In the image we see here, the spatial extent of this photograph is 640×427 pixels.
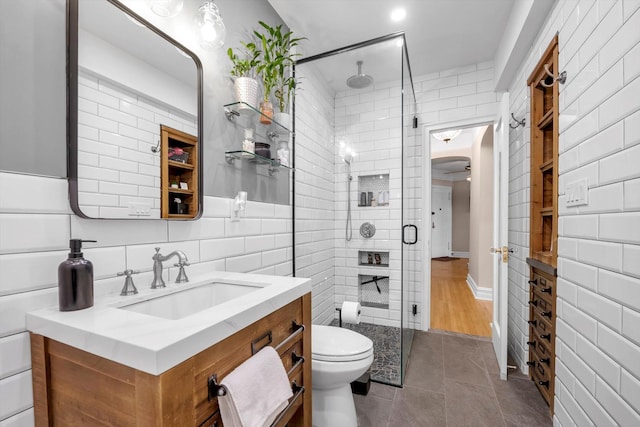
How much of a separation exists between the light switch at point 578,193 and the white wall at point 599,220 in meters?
0.03

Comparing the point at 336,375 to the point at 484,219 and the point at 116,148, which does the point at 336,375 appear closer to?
the point at 116,148

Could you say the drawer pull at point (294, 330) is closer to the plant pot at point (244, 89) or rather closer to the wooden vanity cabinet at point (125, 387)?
the wooden vanity cabinet at point (125, 387)

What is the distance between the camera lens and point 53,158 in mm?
843

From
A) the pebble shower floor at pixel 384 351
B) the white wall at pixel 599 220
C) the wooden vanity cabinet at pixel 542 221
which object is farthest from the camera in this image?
the pebble shower floor at pixel 384 351

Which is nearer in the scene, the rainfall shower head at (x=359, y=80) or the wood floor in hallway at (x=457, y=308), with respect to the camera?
the rainfall shower head at (x=359, y=80)

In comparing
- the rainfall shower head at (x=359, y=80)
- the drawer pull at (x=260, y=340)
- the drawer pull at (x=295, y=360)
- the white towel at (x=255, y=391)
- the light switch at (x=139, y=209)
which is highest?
the rainfall shower head at (x=359, y=80)

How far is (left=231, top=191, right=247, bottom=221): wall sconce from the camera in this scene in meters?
1.58

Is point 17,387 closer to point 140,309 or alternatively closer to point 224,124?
point 140,309

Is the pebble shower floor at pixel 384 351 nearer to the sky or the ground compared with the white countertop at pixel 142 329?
nearer to the ground

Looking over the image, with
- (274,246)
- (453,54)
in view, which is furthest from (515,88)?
(274,246)

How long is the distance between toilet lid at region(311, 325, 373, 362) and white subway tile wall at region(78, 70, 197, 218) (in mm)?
1062

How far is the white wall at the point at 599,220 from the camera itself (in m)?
0.99

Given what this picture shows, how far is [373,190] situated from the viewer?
8.14 feet

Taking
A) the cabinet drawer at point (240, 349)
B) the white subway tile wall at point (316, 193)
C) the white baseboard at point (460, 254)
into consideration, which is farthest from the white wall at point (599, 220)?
the white baseboard at point (460, 254)
